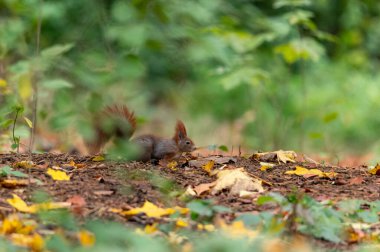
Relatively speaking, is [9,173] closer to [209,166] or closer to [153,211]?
[153,211]

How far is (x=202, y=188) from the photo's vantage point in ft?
11.7

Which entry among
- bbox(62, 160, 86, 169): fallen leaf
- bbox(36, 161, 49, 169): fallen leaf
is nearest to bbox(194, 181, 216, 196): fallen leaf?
bbox(62, 160, 86, 169): fallen leaf

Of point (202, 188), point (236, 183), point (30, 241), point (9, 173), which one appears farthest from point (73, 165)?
point (30, 241)

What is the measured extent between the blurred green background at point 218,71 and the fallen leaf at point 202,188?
0.44 metres

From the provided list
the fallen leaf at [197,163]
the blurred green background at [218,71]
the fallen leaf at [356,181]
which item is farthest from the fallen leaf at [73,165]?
the fallen leaf at [356,181]

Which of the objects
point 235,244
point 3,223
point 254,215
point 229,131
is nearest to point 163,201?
point 254,215

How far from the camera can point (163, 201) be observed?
3.33m

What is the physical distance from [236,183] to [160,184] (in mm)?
432

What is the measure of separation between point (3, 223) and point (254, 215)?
95cm

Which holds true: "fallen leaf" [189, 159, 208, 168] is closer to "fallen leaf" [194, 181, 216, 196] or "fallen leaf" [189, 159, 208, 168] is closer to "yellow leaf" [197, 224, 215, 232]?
"fallen leaf" [194, 181, 216, 196]

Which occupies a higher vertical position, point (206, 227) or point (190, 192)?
point (190, 192)

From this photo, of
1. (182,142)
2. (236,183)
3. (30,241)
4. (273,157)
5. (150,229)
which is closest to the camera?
(30,241)

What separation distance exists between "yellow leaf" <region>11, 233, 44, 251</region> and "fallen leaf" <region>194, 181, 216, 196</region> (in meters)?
0.96

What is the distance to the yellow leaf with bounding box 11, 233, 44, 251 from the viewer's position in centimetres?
258
